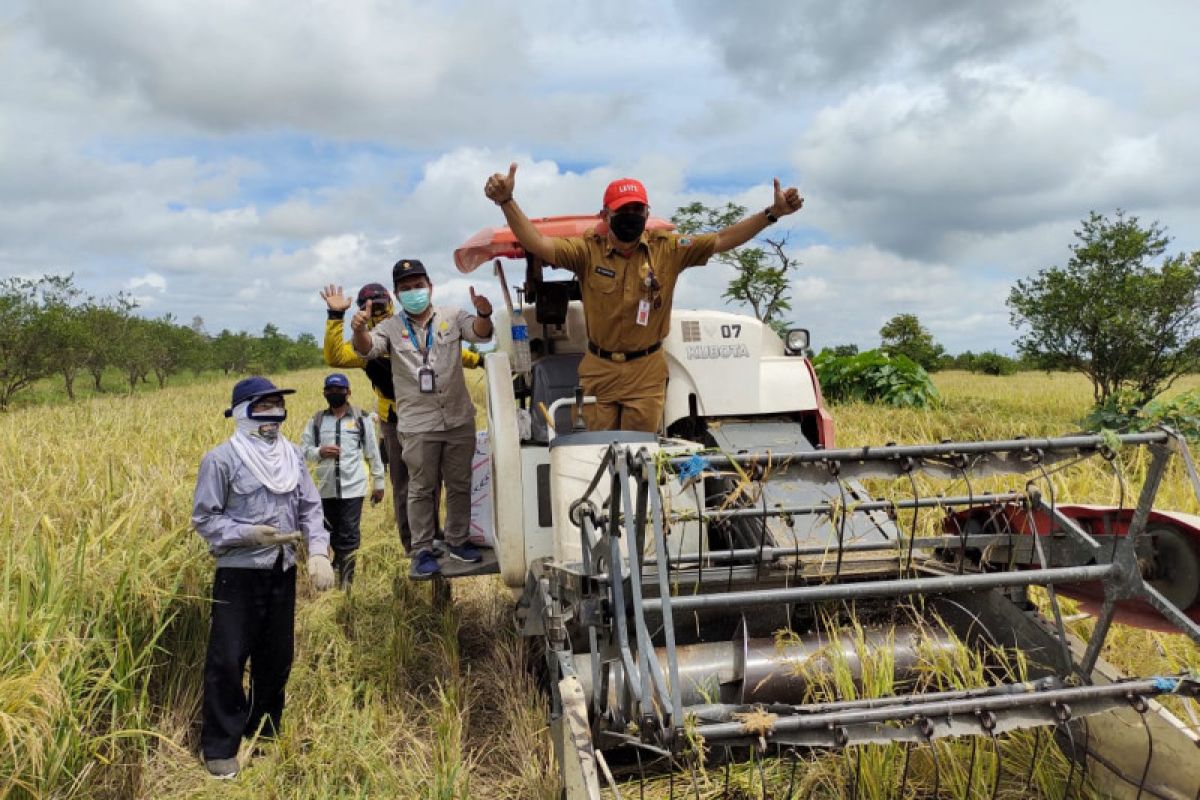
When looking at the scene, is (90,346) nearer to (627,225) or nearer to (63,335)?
(63,335)

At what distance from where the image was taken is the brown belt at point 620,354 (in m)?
4.13

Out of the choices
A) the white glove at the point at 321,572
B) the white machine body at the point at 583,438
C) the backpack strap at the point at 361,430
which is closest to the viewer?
the white machine body at the point at 583,438

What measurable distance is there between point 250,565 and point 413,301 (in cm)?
180

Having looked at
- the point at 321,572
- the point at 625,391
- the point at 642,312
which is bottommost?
the point at 321,572

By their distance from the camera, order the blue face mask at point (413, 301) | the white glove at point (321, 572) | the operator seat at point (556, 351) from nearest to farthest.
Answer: the white glove at point (321, 572)
the operator seat at point (556, 351)
the blue face mask at point (413, 301)

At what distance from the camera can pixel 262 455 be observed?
12.4 ft

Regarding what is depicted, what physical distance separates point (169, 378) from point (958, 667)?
39873 millimetres

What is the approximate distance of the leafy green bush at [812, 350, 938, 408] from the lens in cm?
1309

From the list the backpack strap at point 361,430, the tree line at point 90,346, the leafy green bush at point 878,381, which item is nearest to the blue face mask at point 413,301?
the backpack strap at point 361,430

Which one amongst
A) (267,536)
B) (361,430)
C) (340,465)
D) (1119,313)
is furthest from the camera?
(1119,313)

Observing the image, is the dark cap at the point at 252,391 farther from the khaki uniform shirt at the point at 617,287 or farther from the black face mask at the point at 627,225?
the black face mask at the point at 627,225

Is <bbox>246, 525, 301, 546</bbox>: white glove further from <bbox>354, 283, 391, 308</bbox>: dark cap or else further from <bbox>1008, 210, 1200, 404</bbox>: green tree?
<bbox>1008, 210, 1200, 404</bbox>: green tree

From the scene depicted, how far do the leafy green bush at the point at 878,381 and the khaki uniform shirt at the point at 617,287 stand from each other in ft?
31.1

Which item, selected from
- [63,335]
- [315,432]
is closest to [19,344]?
[63,335]
